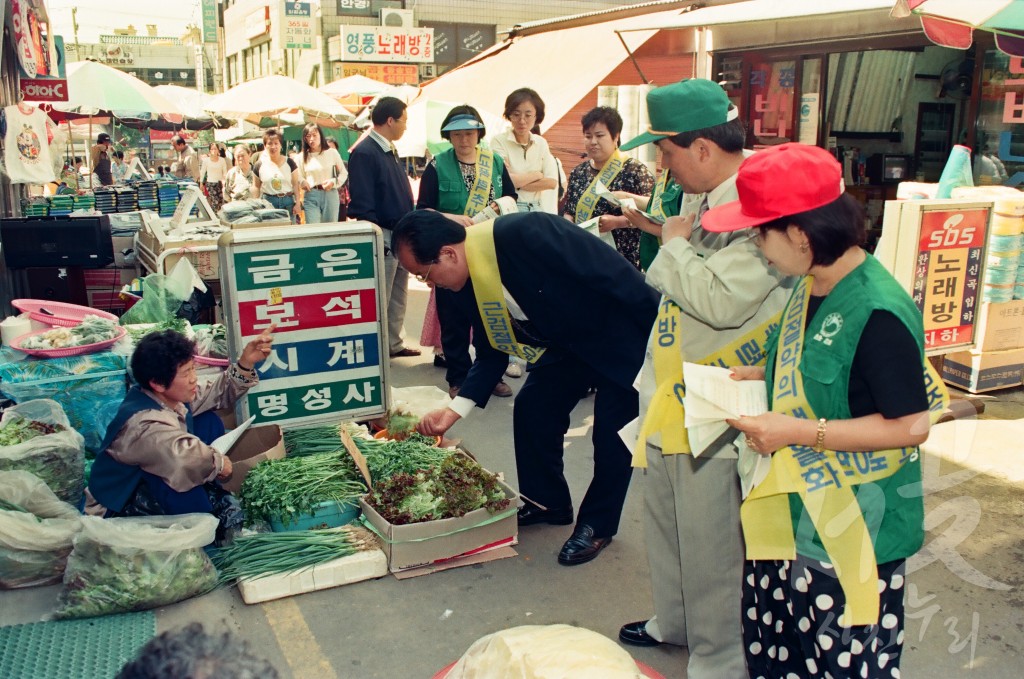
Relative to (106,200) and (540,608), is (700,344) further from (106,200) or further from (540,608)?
(106,200)

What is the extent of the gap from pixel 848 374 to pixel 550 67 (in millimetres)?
10916

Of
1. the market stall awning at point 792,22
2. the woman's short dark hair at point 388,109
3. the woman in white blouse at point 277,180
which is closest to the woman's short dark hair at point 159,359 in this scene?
the woman's short dark hair at point 388,109

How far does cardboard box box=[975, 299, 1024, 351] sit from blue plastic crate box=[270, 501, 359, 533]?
14.8 feet

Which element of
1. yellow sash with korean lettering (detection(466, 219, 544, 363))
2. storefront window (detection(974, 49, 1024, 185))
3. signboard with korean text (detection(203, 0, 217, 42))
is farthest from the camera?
signboard with korean text (detection(203, 0, 217, 42))

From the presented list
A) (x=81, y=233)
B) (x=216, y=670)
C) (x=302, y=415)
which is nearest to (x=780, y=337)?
(x=216, y=670)

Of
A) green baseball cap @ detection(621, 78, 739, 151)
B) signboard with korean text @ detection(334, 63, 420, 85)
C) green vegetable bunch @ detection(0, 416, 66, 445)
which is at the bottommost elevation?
green vegetable bunch @ detection(0, 416, 66, 445)

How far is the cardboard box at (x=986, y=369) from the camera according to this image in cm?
616

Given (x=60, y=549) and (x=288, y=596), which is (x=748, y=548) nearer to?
(x=288, y=596)

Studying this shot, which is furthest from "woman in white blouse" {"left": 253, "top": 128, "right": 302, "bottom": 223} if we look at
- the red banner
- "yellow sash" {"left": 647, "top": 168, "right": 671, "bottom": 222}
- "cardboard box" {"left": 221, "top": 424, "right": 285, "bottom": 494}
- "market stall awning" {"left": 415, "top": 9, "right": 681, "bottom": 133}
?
"yellow sash" {"left": 647, "top": 168, "right": 671, "bottom": 222}

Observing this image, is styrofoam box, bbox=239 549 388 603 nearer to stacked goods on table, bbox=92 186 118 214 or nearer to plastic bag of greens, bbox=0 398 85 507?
plastic bag of greens, bbox=0 398 85 507

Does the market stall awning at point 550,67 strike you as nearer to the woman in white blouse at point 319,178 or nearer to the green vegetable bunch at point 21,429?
the woman in white blouse at point 319,178

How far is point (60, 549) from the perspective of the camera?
3746 millimetres

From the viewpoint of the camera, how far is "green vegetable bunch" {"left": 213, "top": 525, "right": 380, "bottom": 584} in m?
3.71

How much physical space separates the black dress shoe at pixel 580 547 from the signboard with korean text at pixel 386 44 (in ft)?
90.2
